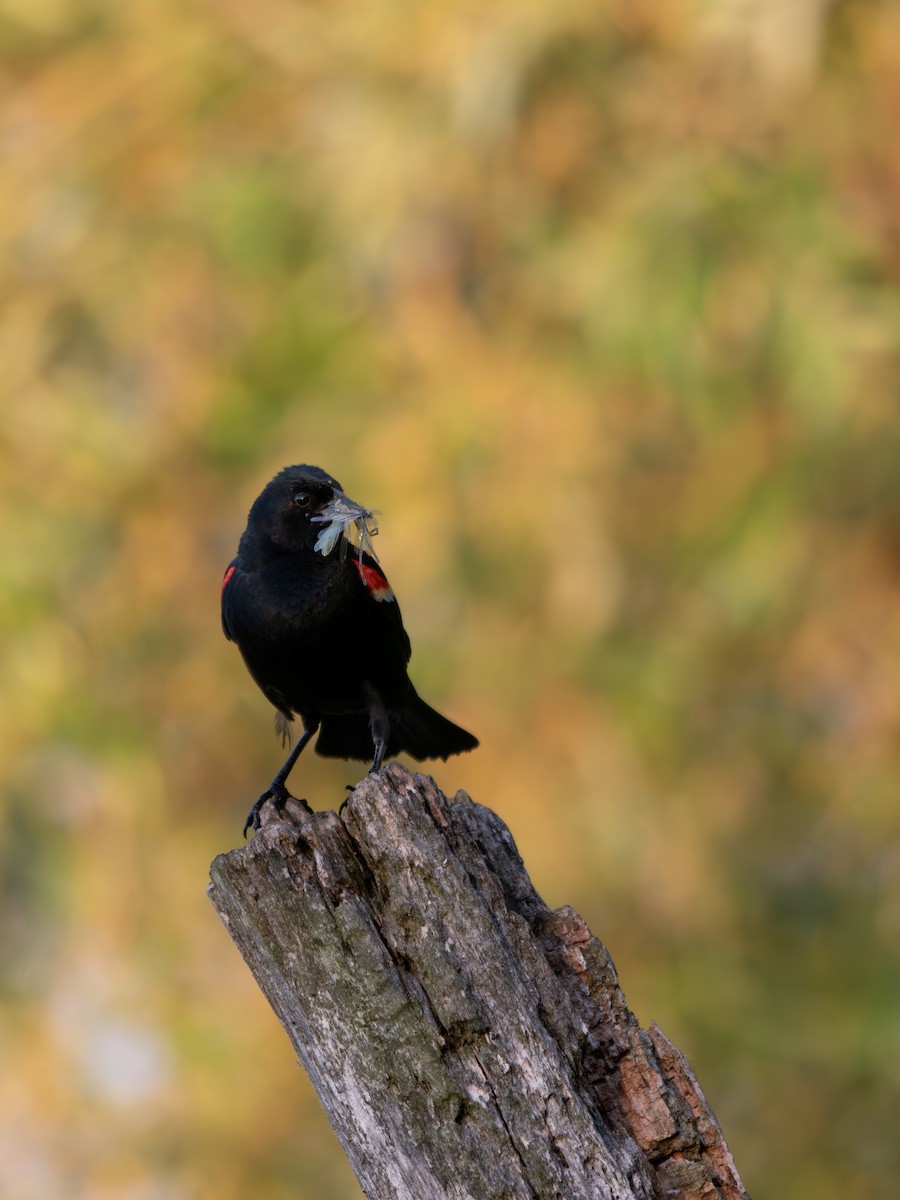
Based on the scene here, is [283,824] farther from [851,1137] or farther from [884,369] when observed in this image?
[851,1137]

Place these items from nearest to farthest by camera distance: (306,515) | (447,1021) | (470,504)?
(447,1021) → (306,515) → (470,504)

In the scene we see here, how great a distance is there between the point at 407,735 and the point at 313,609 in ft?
2.66

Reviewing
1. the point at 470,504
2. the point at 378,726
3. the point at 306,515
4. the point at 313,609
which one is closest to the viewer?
the point at 313,609

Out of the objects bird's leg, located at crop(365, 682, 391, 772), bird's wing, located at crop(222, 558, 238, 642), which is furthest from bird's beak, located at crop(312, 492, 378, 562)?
bird's leg, located at crop(365, 682, 391, 772)

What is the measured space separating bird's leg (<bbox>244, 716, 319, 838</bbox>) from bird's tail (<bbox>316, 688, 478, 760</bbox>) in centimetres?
5

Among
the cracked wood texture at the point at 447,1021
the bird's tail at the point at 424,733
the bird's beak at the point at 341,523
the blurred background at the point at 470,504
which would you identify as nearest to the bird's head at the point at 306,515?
the bird's beak at the point at 341,523

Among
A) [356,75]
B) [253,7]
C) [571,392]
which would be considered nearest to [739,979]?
[571,392]

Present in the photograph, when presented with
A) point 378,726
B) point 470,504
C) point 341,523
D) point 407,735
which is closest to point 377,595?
point 341,523

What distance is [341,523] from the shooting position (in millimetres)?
4395

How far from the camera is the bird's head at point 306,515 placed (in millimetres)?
4383

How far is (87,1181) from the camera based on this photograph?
10.4 m

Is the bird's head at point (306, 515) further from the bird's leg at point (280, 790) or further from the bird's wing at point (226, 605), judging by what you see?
the bird's leg at point (280, 790)

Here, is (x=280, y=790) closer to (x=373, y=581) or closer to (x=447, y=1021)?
(x=373, y=581)

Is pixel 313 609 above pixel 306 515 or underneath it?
underneath
